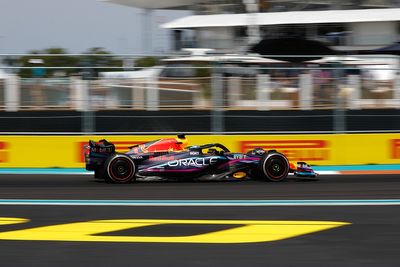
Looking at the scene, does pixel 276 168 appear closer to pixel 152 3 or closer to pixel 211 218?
pixel 211 218

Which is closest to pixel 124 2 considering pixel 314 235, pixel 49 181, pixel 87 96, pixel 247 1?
pixel 247 1

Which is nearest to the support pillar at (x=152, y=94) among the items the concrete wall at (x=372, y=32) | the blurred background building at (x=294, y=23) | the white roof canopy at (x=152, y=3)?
the blurred background building at (x=294, y=23)

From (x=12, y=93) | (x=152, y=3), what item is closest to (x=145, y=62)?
(x=12, y=93)

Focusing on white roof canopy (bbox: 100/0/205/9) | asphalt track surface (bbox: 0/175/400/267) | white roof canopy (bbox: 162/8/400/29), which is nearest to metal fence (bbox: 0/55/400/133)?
asphalt track surface (bbox: 0/175/400/267)

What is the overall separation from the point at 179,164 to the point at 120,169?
3.04 ft

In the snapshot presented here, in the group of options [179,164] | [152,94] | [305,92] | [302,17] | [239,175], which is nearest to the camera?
[179,164]

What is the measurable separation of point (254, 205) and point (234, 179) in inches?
108

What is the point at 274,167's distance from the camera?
991cm

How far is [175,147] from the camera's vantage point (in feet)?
33.1

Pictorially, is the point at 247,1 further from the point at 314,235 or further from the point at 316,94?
the point at 314,235

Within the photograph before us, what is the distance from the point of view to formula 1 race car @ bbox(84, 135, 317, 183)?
32.2 ft

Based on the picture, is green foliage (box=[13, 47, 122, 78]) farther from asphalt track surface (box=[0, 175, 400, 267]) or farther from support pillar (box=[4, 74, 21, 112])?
asphalt track surface (box=[0, 175, 400, 267])

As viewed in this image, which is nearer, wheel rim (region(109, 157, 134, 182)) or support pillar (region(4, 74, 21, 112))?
wheel rim (region(109, 157, 134, 182))

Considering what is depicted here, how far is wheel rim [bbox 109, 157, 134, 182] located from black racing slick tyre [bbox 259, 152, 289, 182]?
204 cm
